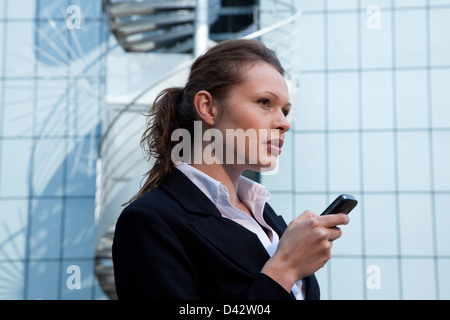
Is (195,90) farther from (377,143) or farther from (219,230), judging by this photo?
(377,143)

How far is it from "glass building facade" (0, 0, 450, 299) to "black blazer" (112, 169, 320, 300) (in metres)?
6.06

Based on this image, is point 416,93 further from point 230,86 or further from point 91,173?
point 230,86

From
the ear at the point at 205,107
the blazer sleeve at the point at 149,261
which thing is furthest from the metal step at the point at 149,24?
the blazer sleeve at the point at 149,261

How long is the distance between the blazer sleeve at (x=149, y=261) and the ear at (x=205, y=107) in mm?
258

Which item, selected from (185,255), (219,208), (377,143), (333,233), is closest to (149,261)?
(185,255)

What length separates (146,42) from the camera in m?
7.85

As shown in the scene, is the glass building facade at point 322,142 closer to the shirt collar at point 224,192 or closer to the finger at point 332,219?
the shirt collar at point 224,192

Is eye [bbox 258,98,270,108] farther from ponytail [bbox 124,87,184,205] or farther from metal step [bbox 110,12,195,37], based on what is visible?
metal step [bbox 110,12,195,37]

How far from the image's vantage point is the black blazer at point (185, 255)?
3.17 feet

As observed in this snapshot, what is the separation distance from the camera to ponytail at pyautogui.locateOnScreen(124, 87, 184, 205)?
1185 mm

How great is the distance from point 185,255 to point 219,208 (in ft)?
0.53

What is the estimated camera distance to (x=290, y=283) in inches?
38.4

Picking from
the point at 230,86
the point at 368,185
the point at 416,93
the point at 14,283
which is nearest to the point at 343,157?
the point at 368,185

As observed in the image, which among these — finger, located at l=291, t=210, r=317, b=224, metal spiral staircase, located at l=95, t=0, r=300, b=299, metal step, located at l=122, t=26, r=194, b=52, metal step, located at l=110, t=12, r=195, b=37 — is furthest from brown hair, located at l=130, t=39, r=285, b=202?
metal step, located at l=122, t=26, r=194, b=52
